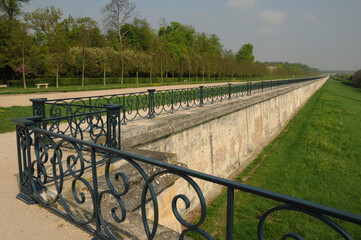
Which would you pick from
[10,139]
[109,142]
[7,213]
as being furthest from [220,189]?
A: [7,213]

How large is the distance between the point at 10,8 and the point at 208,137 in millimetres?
35167

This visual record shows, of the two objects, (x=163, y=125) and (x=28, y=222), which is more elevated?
(x=163, y=125)

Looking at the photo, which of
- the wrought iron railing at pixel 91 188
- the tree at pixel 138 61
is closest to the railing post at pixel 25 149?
the wrought iron railing at pixel 91 188

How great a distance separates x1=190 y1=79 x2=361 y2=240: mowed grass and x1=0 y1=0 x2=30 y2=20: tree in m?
34.7

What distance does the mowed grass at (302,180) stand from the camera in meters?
6.72

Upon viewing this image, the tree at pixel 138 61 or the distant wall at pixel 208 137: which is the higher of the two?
the tree at pixel 138 61

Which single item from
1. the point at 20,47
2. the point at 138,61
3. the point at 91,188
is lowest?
the point at 91,188

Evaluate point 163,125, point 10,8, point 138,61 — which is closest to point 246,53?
point 138,61

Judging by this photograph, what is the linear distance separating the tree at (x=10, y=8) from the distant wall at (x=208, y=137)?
32667 mm

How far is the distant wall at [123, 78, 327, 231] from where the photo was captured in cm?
634

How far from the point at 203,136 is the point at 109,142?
4.96 metres

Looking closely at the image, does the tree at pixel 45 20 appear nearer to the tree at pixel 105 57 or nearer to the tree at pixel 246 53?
the tree at pixel 105 57

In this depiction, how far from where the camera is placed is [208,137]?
9438mm

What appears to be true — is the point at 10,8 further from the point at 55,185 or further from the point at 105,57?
the point at 55,185
